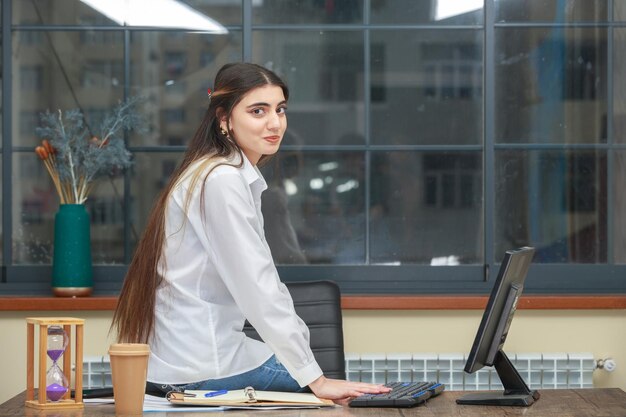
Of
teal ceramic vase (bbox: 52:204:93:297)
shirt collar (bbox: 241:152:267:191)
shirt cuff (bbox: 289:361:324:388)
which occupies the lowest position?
shirt cuff (bbox: 289:361:324:388)

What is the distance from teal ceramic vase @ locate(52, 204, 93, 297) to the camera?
3.88 meters

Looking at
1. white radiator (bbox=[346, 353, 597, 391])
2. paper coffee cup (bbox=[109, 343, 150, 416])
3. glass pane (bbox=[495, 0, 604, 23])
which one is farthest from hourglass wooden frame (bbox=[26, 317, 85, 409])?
glass pane (bbox=[495, 0, 604, 23])

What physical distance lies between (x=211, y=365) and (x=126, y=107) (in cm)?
187

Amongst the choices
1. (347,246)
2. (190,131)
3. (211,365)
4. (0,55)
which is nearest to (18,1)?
(0,55)

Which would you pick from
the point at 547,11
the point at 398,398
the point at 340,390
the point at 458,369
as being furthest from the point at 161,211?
the point at 547,11

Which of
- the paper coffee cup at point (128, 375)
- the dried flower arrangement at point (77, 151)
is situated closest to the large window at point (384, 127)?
the dried flower arrangement at point (77, 151)

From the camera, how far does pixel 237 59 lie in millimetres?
4172

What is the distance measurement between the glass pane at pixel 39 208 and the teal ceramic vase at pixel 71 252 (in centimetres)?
23

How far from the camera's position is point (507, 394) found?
2457 mm

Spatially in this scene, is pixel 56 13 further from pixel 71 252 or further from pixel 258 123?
pixel 258 123

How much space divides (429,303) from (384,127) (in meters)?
0.73

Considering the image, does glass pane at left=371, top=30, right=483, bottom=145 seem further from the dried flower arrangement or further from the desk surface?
the desk surface

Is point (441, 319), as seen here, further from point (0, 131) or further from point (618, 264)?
point (0, 131)

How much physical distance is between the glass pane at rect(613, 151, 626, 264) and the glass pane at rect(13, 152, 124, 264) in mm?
1911
